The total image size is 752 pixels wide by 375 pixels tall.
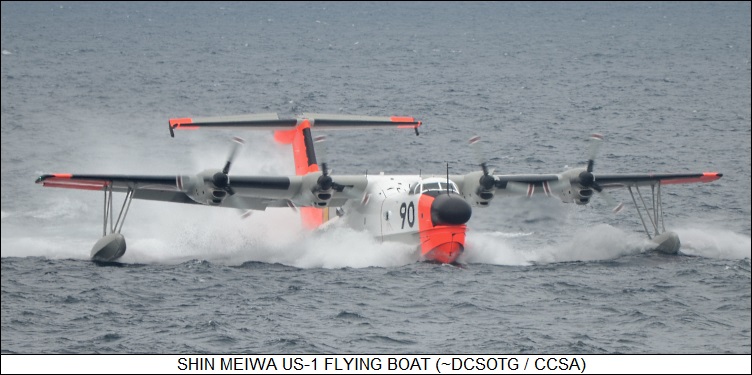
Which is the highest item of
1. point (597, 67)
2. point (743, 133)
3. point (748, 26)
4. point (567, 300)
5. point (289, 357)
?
point (748, 26)

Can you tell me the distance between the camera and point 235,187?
33656 mm

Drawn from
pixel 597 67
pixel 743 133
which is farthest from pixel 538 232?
pixel 597 67

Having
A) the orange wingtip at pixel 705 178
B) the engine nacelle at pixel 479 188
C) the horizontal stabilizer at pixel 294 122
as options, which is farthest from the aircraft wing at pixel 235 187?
the orange wingtip at pixel 705 178

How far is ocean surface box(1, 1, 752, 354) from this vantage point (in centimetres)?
2466

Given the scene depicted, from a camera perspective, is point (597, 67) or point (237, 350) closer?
point (237, 350)

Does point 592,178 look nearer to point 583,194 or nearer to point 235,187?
point 583,194

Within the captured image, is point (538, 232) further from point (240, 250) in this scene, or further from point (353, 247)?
point (240, 250)

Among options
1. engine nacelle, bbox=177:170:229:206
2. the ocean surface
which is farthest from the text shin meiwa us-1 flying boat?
the ocean surface

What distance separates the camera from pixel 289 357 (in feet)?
69.2

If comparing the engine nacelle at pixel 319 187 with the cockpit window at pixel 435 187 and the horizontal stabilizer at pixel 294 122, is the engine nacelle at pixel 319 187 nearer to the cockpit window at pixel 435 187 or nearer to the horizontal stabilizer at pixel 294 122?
the cockpit window at pixel 435 187

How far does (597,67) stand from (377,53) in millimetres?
27022

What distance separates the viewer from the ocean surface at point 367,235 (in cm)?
2466

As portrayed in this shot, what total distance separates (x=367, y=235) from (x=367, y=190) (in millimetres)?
1668

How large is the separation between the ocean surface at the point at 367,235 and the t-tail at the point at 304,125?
1882mm
